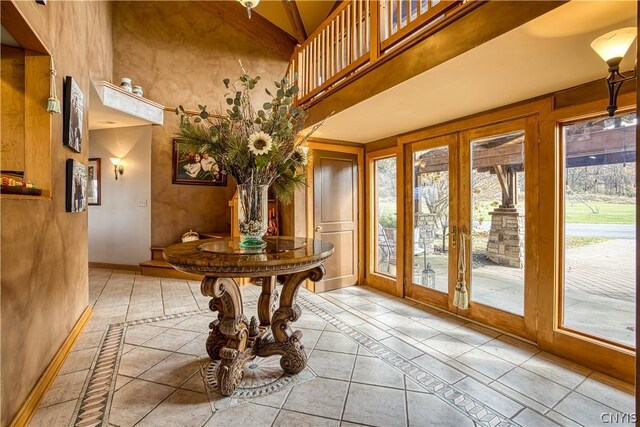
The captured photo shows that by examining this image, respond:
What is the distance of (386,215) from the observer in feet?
13.1

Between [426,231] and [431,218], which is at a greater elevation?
[431,218]

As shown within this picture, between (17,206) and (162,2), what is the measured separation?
5.38m

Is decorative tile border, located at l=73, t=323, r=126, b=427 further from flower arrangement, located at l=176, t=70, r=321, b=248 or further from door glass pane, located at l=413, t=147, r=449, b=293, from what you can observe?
door glass pane, located at l=413, t=147, r=449, b=293

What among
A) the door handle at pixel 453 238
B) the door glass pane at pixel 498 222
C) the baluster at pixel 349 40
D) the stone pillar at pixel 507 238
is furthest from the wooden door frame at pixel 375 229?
the baluster at pixel 349 40

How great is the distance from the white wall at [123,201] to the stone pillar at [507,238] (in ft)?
17.1

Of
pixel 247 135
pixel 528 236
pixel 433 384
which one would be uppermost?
pixel 247 135

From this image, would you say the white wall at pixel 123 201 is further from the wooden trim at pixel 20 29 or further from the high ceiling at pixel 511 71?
the high ceiling at pixel 511 71

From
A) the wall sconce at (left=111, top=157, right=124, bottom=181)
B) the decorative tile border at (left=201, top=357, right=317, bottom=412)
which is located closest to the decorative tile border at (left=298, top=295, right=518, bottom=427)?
the decorative tile border at (left=201, top=357, right=317, bottom=412)

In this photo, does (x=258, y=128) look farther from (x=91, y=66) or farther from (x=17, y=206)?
(x=91, y=66)

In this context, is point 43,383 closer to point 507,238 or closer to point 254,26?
point 507,238

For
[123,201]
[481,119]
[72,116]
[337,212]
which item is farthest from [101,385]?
[123,201]

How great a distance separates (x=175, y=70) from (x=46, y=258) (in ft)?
14.6

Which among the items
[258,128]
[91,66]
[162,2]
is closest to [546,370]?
[258,128]

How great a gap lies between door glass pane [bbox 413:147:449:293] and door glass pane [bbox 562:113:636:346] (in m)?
1.06
